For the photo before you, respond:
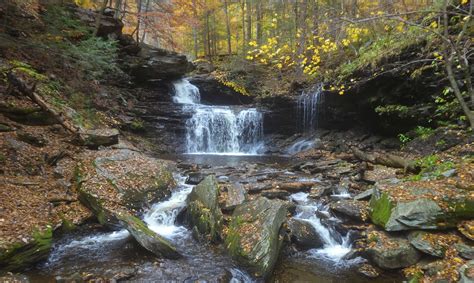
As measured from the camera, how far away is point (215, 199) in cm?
770

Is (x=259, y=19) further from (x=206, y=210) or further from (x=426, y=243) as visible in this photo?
(x=426, y=243)

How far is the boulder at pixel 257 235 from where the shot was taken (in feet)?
18.9

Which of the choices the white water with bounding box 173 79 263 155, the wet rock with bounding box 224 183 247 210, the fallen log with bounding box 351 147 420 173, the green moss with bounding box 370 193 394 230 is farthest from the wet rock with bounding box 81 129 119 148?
the fallen log with bounding box 351 147 420 173

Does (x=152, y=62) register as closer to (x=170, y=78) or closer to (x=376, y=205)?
(x=170, y=78)

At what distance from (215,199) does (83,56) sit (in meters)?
6.65

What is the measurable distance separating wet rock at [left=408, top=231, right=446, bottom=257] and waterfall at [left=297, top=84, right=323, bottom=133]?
1273 centimetres

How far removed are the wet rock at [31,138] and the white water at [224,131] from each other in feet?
33.3

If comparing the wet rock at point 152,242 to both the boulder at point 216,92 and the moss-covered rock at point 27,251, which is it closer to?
the moss-covered rock at point 27,251

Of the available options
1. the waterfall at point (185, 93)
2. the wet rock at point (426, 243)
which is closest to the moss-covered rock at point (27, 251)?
the wet rock at point (426, 243)

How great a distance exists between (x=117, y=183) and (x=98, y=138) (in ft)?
11.1

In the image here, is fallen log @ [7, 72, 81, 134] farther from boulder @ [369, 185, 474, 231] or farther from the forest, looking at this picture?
boulder @ [369, 185, 474, 231]

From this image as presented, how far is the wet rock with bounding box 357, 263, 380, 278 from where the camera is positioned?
5698 millimetres

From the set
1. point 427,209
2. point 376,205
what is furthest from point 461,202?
point 376,205

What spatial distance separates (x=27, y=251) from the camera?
5.44 m
